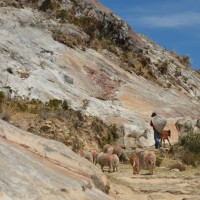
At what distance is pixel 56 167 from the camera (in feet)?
27.8

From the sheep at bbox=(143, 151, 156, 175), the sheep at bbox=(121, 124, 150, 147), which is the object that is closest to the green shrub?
the sheep at bbox=(121, 124, 150, 147)

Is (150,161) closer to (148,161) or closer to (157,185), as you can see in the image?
(148,161)

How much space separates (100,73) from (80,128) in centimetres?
952

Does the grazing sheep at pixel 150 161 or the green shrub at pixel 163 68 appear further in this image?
the green shrub at pixel 163 68

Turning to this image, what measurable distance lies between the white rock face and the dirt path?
1512 mm

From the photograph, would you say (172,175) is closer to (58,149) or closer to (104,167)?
(104,167)

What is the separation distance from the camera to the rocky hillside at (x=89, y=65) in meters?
29.6

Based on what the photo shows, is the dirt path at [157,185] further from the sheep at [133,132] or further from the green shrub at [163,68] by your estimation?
the green shrub at [163,68]

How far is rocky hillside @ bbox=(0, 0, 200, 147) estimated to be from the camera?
29.6 meters

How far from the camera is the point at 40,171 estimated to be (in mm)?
7562

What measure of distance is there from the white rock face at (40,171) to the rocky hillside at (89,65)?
59.6 feet

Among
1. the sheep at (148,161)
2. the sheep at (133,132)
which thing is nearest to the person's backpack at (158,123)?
the sheep at (133,132)

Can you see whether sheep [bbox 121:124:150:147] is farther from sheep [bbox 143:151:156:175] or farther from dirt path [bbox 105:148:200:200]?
sheep [bbox 143:151:156:175]

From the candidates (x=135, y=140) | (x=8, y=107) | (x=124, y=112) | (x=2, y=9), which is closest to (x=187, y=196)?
(x=8, y=107)
